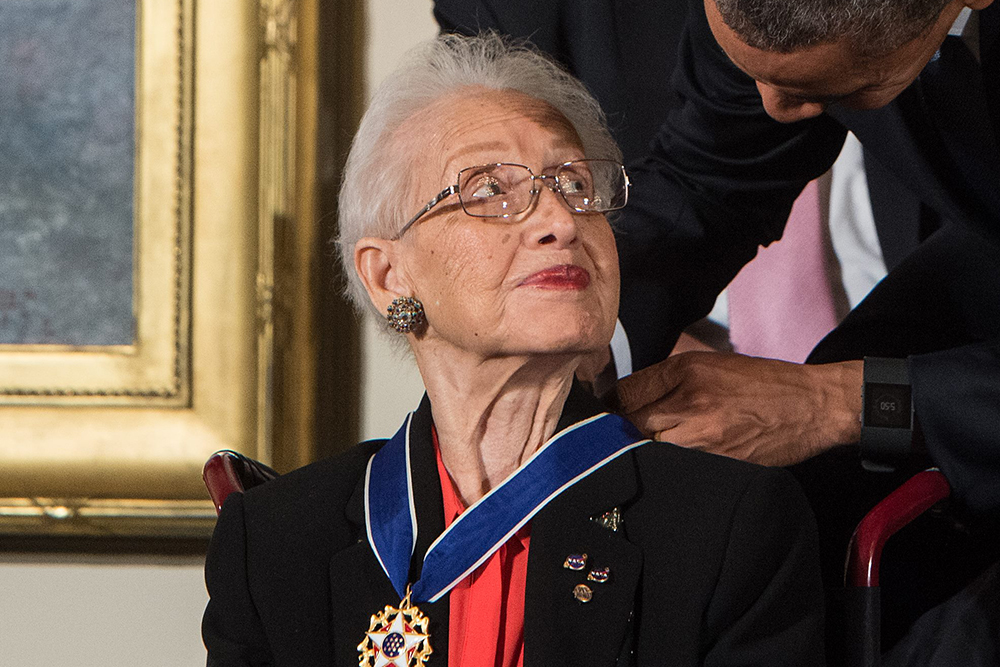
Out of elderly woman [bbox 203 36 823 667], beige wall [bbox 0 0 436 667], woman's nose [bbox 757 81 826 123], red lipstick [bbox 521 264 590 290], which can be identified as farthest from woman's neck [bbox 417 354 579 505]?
beige wall [bbox 0 0 436 667]

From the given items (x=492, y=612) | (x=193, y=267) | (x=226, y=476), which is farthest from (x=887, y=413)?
(x=193, y=267)

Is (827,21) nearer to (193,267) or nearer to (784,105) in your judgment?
(784,105)

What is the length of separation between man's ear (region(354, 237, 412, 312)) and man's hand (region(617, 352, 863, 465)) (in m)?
0.39

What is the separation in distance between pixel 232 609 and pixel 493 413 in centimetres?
42

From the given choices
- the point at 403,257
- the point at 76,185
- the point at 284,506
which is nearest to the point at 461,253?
the point at 403,257

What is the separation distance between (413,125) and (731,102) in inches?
26.1

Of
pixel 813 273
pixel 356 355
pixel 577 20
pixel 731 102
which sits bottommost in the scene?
pixel 356 355

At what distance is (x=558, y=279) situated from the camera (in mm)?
1372

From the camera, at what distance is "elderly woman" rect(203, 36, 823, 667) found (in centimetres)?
127

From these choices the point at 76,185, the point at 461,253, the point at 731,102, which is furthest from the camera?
the point at 76,185

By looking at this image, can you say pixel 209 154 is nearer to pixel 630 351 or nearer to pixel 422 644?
pixel 630 351

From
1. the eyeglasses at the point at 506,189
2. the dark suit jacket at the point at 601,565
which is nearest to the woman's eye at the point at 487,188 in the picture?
the eyeglasses at the point at 506,189

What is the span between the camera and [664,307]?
6.62 ft

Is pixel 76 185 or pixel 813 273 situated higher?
pixel 76 185
